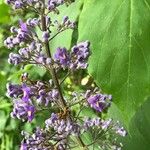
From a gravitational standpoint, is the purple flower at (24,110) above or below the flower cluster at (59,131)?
above

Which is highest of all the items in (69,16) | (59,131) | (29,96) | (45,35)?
(69,16)

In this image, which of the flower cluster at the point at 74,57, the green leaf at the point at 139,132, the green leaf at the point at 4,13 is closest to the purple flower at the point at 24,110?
the flower cluster at the point at 74,57

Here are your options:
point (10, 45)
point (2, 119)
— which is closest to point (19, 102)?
point (10, 45)

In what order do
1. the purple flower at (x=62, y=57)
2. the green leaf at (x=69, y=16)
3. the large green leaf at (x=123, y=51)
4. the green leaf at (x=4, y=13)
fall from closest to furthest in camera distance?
the purple flower at (x=62, y=57)
the large green leaf at (x=123, y=51)
the green leaf at (x=69, y=16)
the green leaf at (x=4, y=13)

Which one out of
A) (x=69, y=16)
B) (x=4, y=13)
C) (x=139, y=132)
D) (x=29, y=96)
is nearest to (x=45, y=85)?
(x=29, y=96)

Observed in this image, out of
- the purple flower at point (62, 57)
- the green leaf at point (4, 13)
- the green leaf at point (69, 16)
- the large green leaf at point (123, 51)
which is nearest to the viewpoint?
the purple flower at point (62, 57)

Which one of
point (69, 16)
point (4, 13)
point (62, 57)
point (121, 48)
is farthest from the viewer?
point (4, 13)

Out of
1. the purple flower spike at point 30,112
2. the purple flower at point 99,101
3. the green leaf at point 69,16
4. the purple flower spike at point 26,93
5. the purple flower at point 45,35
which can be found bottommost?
the purple flower at point 99,101

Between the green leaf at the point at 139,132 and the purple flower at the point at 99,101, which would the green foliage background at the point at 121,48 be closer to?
the purple flower at the point at 99,101

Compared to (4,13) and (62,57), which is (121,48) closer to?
Answer: (62,57)
